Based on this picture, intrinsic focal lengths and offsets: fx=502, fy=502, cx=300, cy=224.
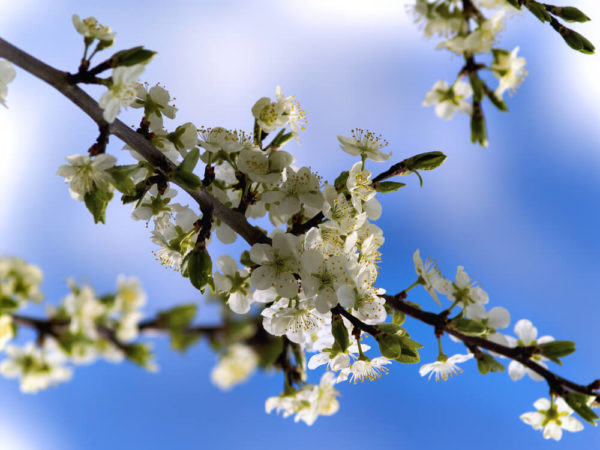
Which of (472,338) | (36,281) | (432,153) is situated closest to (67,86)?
(432,153)

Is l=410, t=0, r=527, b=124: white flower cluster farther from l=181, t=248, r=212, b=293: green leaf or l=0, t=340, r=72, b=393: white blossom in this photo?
l=0, t=340, r=72, b=393: white blossom

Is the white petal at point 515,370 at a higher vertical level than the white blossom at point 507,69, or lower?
lower

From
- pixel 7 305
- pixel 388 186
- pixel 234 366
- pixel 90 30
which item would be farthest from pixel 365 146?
pixel 234 366

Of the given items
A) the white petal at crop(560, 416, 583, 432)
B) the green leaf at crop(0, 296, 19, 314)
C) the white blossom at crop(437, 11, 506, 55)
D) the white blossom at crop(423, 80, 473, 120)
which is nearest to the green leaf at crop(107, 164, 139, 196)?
the white blossom at crop(437, 11, 506, 55)

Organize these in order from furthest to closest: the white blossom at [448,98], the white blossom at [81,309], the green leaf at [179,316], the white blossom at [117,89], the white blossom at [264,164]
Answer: the green leaf at [179,316]
the white blossom at [81,309]
the white blossom at [448,98]
the white blossom at [264,164]
the white blossom at [117,89]

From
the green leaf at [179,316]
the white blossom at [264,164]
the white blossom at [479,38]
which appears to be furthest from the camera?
the green leaf at [179,316]

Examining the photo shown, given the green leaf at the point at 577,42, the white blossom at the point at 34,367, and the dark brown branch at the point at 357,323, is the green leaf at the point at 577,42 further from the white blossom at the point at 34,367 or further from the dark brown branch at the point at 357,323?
the white blossom at the point at 34,367

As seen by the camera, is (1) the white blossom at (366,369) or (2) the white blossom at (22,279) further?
(2) the white blossom at (22,279)

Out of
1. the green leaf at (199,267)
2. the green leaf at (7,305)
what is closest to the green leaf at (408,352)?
the green leaf at (199,267)
